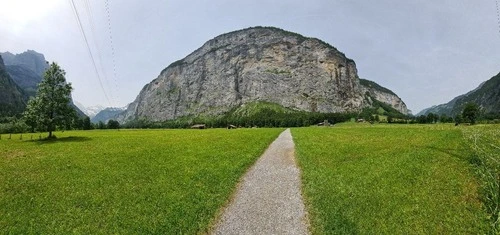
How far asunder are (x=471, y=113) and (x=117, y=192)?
164 meters

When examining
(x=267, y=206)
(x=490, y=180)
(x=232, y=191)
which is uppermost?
(x=490, y=180)

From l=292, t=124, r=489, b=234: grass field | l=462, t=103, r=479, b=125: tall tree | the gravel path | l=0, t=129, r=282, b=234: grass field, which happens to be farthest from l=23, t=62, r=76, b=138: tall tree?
l=462, t=103, r=479, b=125: tall tree

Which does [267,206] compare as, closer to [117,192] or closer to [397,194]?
[397,194]

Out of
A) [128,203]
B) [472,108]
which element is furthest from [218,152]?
[472,108]

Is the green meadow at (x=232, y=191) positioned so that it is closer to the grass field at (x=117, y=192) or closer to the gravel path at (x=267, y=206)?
the grass field at (x=117, y=192)

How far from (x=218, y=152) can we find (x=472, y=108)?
14948cm

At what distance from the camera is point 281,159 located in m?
37.2

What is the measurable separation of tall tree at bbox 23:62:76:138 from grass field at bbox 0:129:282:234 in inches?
1216

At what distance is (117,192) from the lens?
2423 centimetres

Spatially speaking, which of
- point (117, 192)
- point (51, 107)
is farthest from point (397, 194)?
point (51, 107)

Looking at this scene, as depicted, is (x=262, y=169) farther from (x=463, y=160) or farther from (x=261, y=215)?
(x=463, y=160)

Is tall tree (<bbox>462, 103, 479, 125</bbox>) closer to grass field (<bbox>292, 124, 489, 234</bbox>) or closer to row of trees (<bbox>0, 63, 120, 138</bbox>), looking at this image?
grass field (<bbox>292, 124, 489, 234</bbox>)

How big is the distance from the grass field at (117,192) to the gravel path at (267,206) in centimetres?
109

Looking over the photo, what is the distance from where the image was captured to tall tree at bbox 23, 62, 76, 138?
219ft
